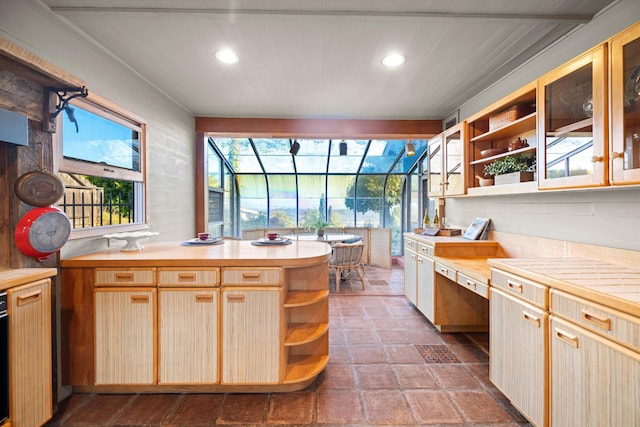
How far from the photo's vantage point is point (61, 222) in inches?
70.2

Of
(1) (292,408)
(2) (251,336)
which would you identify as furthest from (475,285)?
(2) (251,336)

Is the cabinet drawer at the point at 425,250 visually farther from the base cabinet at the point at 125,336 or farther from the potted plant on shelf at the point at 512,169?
the base cabinet at the point at 125,336

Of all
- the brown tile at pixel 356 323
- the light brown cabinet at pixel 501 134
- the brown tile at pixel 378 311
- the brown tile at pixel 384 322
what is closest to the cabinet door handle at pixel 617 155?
the light brown cabinet at pixel 501 134

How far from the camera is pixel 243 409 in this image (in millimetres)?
1901

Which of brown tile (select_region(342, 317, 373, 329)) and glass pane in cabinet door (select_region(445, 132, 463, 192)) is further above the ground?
glass pane in cabinet door (select_region(445, 132, 463, 192))

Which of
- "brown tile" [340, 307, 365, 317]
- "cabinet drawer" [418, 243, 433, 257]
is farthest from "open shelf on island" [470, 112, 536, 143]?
"brown tile" [340, 307, 365, 317]

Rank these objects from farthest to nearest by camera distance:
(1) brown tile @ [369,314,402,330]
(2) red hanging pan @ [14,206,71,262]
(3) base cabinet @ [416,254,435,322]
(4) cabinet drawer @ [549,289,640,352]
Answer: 1. (1) brown tile @ [369,314,402,330]
2. (3) base cabinet @ [416,254,435,322]
3. (2) red hanging pan @ [14,206,71,262]
4. (4) cabinet drawer @ [549,289,640,352]

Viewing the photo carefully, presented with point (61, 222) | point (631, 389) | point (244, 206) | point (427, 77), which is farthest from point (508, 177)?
point (244, 206)

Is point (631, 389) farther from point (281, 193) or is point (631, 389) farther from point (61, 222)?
point (281, 193)

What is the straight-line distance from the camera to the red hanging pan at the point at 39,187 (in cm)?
165

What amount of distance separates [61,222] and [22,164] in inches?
14.9

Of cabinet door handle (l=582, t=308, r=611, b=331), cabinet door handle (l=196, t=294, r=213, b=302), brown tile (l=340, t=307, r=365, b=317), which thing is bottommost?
brown tile (l=340, t=307, r=365, b=317)

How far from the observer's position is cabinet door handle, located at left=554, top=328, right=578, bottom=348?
1.35 m

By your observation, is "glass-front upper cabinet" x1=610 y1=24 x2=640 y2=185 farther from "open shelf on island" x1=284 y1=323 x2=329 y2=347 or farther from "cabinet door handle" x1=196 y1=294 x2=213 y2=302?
"cabinet door handle" x1=196 y1=294 x2=213 y2=302
